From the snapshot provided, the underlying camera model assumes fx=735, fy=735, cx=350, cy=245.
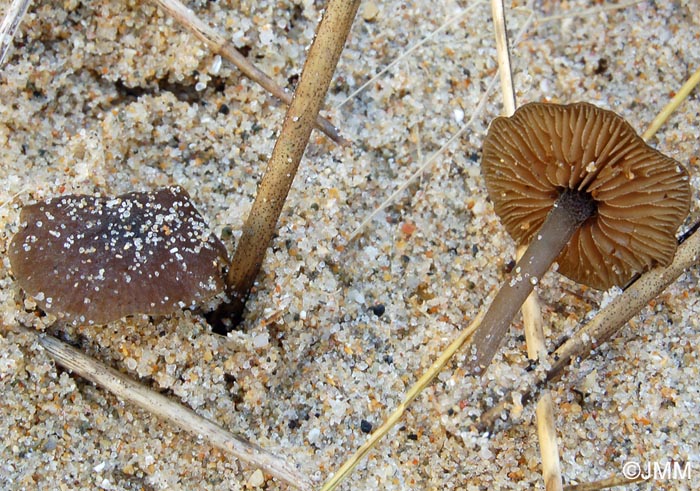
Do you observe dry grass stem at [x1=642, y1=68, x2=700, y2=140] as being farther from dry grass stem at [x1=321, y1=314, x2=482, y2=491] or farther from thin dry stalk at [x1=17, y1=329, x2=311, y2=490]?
thin dry stalk at [x1=17, y1=329, x2=311, y2=490]

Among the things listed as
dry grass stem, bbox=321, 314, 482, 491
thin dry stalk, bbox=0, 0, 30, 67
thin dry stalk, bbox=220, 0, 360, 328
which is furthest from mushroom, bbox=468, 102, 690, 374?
thin dry stalk, bbox=0, 0, 30, 67

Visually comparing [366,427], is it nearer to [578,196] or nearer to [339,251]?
[339,251]

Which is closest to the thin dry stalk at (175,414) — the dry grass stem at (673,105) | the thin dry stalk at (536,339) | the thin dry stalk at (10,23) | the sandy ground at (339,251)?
the sandy ground at (339,251)

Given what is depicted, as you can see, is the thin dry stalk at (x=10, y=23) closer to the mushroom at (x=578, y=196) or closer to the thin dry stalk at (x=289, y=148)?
the thin dry stalk at (x=289, y=148)

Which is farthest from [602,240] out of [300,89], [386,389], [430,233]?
[300,89]

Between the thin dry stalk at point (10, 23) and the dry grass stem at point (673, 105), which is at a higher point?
the dry grass stem at point (673, 105)

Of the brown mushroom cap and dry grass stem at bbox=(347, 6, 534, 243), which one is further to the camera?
dry grass stem at bbox=(347, 6, 534, 243)

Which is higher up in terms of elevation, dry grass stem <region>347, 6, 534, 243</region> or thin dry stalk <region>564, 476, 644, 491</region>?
dry grass stem <region>347, 6, 534, 243</region>
